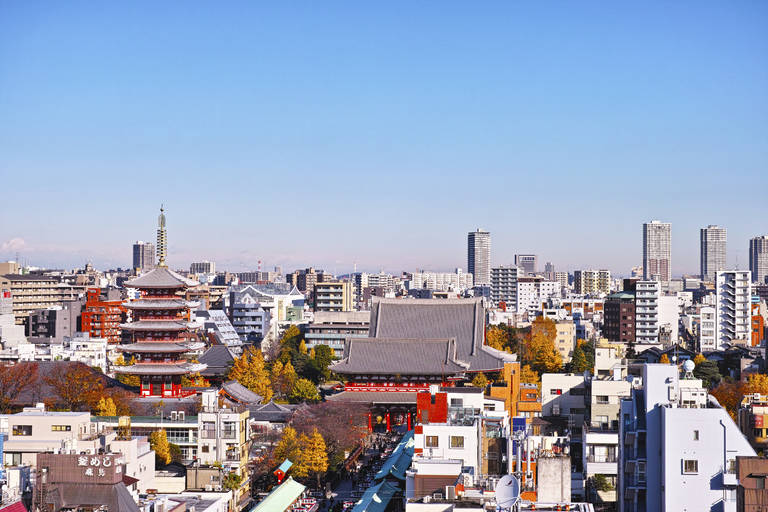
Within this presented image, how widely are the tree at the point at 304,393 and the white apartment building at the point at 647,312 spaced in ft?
129

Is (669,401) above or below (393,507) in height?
above

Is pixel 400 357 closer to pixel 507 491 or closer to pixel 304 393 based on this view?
pixel 304 393

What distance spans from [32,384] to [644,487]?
3394cm

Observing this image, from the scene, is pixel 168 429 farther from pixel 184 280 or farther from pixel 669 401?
pixel 669 401

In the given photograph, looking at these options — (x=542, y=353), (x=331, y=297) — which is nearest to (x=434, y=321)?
(x=542, y=353)

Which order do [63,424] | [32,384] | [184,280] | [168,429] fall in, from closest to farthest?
[63,424]
[168,429]
[32,384]
[184,280]

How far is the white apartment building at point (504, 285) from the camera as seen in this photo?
141625 mm

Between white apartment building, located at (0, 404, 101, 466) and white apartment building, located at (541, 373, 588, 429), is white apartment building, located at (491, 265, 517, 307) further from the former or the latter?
A: white apartment building, located at (0, 404, 101, 466)

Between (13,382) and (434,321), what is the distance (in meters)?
23.8

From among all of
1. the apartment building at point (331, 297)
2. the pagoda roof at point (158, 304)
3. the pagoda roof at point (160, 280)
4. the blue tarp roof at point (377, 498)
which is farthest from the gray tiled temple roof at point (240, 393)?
the apartment building at point (331, 297)

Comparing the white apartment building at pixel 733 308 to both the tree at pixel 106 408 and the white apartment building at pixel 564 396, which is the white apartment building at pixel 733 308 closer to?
the white apartment building at pixel 564 396

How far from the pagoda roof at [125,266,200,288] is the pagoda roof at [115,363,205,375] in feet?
13.4

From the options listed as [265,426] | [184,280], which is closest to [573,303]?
[184,280]

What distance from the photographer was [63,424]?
33.0m
